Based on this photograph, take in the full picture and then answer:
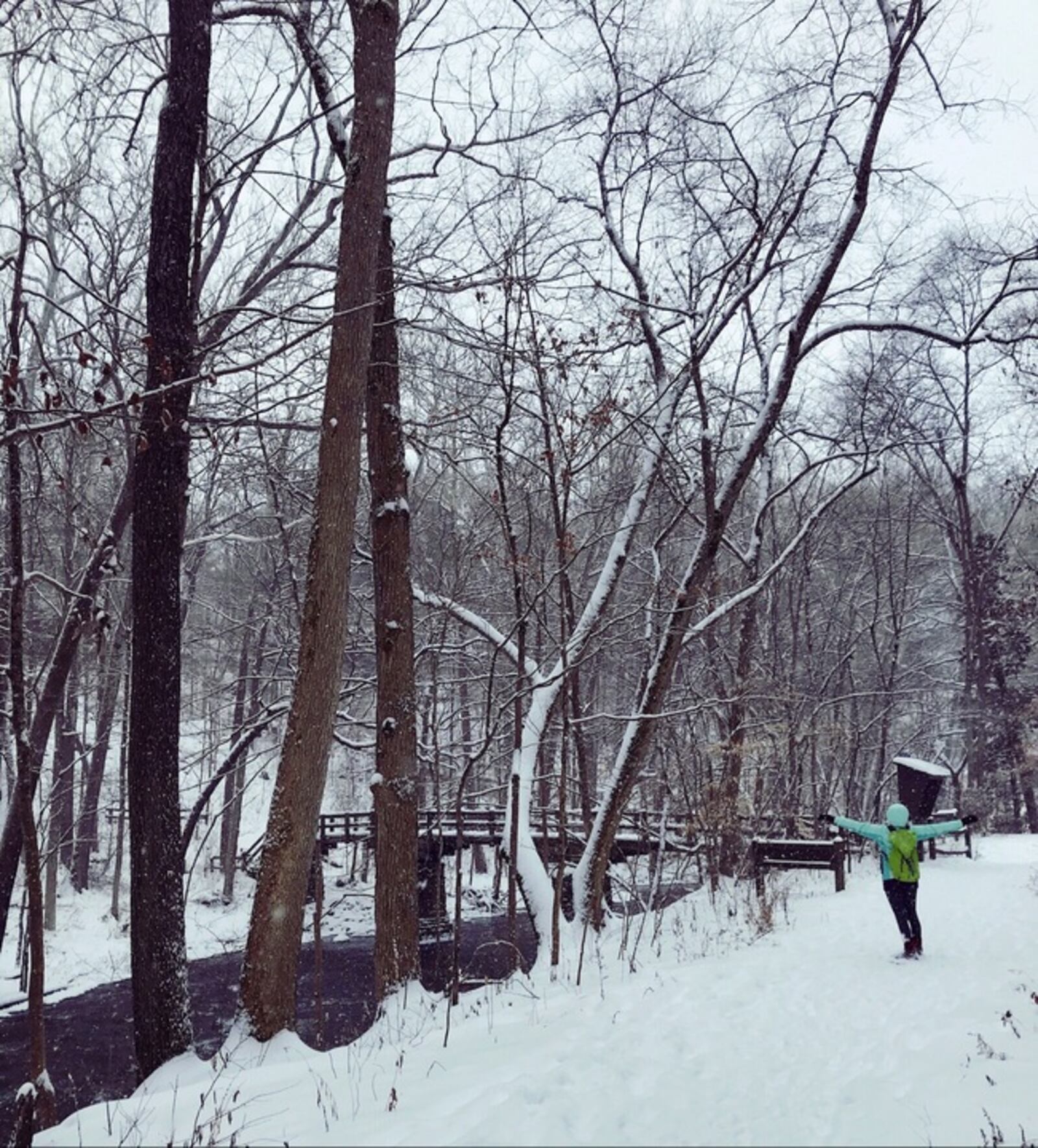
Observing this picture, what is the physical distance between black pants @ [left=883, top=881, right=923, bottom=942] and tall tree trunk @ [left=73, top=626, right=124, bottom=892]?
971 centimetres

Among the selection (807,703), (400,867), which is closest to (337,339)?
(400,867)

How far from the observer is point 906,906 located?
8133 mm

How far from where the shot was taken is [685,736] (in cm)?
1809

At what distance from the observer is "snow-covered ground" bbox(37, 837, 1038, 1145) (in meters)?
3.48

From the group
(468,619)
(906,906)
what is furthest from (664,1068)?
(468,619)

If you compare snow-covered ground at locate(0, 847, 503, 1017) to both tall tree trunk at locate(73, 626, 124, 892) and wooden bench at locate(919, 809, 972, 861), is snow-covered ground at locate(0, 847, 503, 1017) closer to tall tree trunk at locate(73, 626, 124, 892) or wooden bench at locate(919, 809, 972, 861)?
tall tree trunk at locate(73, 626, 124, 892)

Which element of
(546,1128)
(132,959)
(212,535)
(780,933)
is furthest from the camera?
(212,535)

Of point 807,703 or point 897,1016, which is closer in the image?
point 897,1016

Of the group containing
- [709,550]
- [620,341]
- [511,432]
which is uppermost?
Result: [620,341]

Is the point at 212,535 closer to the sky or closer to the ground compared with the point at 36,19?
closer to the ground

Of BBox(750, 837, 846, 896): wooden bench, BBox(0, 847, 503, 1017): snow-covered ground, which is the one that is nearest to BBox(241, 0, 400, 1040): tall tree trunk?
BBox(0, 847, 503, 1017): snow-covered ground

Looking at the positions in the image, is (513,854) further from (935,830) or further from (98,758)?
(98,758)

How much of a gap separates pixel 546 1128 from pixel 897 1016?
12.0 ft

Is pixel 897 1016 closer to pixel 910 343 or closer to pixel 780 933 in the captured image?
pixel 780 933
